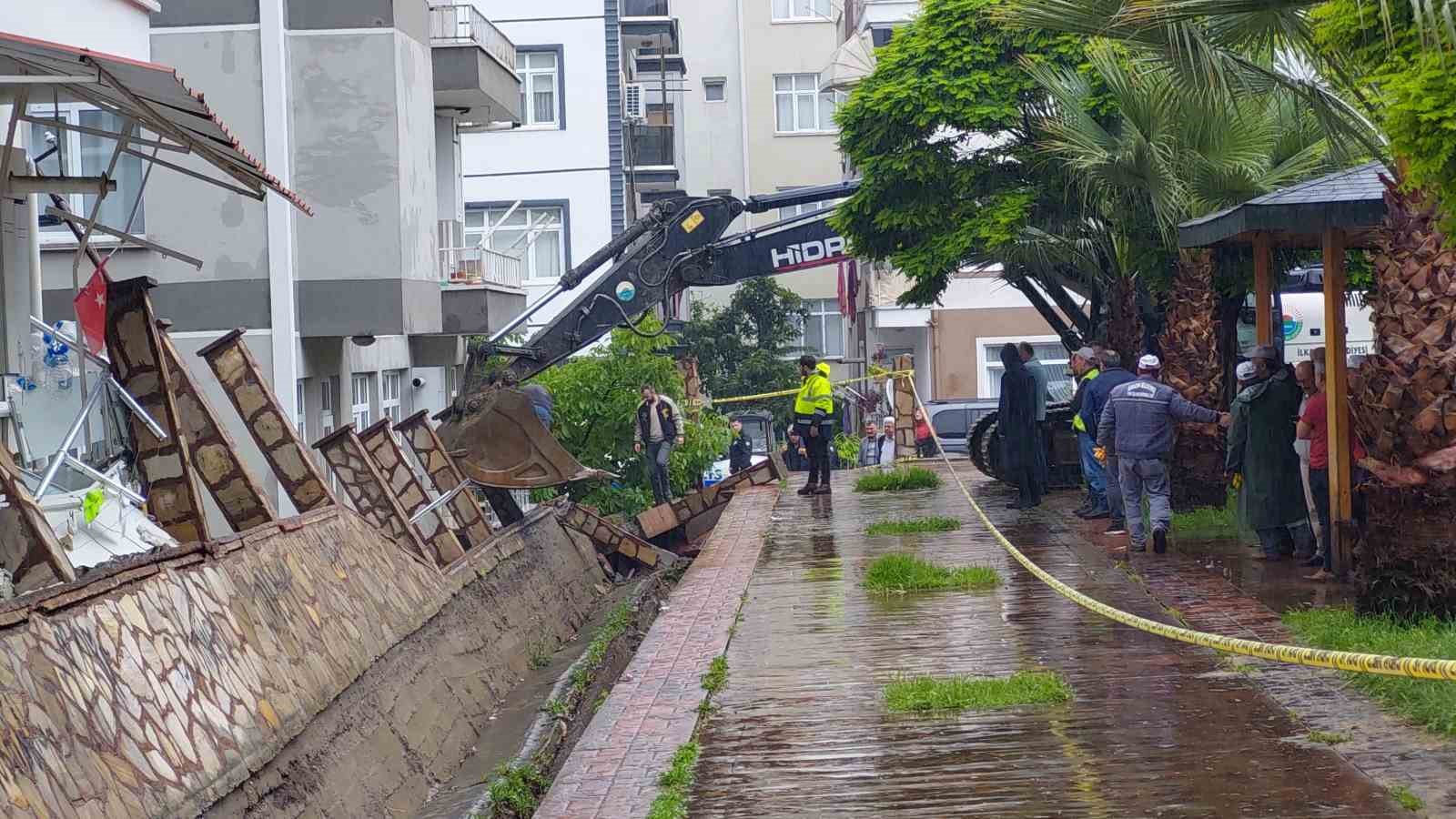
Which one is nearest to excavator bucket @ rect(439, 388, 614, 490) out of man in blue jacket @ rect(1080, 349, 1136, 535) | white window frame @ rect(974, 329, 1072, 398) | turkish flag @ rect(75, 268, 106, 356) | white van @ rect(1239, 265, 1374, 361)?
man in blue jacket @ rect(1080, 349, 1136, 535)

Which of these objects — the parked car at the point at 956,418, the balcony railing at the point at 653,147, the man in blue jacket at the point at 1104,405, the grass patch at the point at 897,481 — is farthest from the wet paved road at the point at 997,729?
the balcony railing at the point at 653,147

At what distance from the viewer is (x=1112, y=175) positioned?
16969 mm

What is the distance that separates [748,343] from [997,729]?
36927 millimetres

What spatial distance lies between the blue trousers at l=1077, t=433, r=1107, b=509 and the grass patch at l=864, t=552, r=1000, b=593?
395 cm

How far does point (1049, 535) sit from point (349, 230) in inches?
315

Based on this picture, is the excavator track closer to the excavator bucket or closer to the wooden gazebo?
the excavator bucket

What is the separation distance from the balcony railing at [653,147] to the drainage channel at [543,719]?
27.9 m

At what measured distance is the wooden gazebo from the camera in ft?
36.2

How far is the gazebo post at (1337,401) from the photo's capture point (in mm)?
11742

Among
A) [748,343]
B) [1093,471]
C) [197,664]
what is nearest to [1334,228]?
[1093,471]

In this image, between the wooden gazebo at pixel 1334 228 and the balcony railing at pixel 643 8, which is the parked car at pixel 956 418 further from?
the balcony railing at pixel 643 8

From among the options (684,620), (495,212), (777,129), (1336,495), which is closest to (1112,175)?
(1336,495)

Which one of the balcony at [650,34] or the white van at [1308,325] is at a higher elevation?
the balcony at [650,34]

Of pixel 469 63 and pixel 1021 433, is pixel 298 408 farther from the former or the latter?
pixel 1021 433
